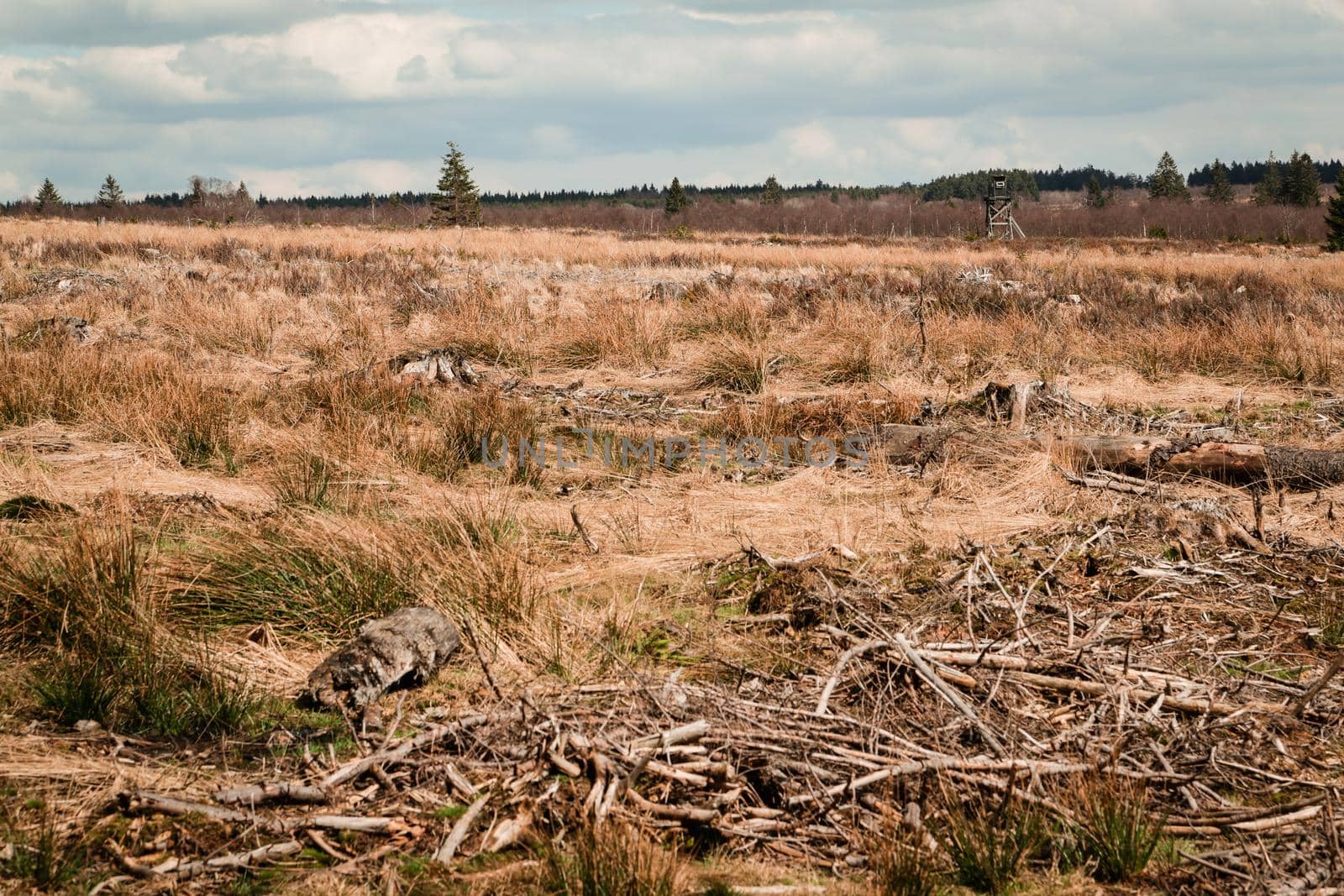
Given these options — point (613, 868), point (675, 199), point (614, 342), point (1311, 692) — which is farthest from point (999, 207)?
point (613, 868)

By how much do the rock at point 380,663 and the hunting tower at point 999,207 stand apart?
4497 cm

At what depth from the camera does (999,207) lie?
160 ft

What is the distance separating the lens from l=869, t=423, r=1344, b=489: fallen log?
6.11 m

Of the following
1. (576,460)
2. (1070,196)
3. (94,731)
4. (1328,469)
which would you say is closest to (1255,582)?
(1328,469)

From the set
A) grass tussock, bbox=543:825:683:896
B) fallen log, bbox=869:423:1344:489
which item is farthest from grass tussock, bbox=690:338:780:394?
grass tussock, bbox=543:825:683:896

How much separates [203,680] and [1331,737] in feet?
12.3

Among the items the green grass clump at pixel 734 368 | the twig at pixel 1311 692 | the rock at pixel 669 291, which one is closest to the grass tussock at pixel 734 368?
the green grass clump at pixel 734 368

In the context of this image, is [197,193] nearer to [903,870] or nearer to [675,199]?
[675,199]

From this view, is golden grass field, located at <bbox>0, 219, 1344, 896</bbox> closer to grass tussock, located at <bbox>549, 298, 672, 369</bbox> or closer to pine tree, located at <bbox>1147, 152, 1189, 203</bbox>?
grass tussock, located at <bbox>549, 298, 672, 369</bbox>

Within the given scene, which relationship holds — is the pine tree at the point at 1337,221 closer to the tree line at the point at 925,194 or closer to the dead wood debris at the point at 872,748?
the tree line at the point at 925,194

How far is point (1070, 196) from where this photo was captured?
154 meters

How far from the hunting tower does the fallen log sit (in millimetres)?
40950

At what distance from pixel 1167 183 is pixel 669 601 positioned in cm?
9206

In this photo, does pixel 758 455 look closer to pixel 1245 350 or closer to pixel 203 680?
pixel 203 680
